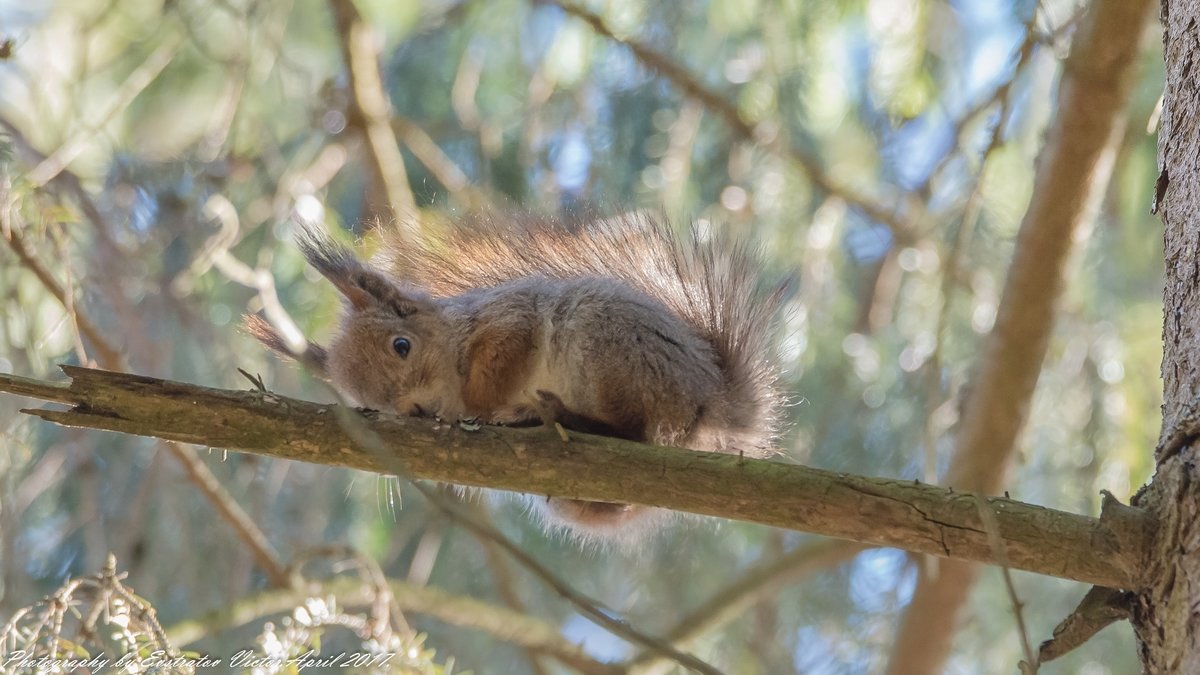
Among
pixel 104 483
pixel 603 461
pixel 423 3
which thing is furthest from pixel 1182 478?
pixel 423 3

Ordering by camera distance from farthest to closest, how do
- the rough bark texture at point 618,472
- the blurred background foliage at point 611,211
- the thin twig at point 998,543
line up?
1. the blurred background foliage at point 611,211
2. the rough bark texture at point 618,472
3. the thin twig at point 998,543

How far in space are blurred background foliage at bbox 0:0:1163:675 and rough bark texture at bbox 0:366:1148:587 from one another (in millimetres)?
917

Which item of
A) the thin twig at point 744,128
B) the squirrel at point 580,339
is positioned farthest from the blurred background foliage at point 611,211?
the squirrel at point 580,339

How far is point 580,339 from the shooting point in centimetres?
194

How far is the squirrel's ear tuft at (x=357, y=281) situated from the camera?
2.15m

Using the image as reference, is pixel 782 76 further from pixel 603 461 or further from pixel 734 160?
pixel 603 461

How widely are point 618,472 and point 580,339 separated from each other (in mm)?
472

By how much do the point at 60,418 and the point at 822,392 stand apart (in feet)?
7.15

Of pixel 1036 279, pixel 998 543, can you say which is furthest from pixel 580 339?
pixel 1036 279

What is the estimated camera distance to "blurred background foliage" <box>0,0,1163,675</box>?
2664 mm

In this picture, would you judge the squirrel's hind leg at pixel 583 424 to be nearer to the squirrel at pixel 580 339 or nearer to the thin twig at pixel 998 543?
the squirrel at pixel 580 339

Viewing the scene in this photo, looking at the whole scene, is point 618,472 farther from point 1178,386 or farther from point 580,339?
point 1178,386

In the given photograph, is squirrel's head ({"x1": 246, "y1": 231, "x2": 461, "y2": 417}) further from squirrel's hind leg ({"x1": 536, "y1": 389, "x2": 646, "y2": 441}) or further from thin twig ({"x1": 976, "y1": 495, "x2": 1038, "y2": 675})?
thin twig ({"x1": 976, "y1": 495, "x2": 1038, "y2": 675})

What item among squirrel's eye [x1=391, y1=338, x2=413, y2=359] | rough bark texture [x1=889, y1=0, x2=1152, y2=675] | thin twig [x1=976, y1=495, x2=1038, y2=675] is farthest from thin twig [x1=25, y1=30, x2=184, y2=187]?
rough bark texture [x1=889, y1=0, x2=1152, y2=675]
